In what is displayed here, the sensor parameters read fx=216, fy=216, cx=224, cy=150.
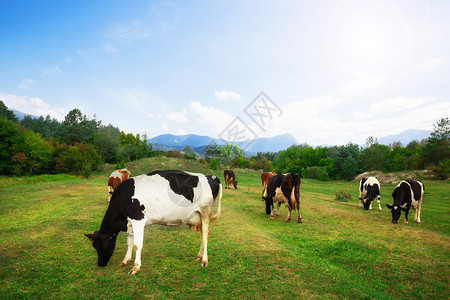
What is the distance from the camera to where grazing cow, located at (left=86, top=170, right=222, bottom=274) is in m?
5.59

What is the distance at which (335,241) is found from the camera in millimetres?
8555

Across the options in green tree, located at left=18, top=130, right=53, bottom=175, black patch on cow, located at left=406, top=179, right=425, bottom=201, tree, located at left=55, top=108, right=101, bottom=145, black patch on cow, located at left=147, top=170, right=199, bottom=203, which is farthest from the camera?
tree, located at left=55, top=108, right=101, bottom=145

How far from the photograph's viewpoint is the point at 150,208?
18.6 ft

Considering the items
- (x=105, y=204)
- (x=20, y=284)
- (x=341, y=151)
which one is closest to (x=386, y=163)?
(x=341, y=151)

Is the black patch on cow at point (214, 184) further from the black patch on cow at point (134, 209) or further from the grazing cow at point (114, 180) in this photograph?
the grazing cow at point (114, 180)

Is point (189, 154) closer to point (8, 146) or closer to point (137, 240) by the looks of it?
point (8, 146)

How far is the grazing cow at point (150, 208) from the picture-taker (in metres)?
5.59

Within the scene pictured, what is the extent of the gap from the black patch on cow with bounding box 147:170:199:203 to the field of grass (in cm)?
196

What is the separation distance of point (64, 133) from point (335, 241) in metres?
75.7

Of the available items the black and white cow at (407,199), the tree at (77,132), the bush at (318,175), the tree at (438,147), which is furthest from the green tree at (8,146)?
the tree at (438,147)

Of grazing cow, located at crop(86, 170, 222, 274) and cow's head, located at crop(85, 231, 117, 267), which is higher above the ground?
grazing cow, located at crop(86, 170, 222, 274)

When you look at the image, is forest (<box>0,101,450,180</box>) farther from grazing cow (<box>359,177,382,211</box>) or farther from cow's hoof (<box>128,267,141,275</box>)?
grazing cow (<box>359,177,382,211</box>)

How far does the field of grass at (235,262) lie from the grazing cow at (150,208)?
0.64 metres

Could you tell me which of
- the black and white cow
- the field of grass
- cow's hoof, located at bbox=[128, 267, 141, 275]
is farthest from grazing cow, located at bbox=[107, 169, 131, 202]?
the black and white cow
